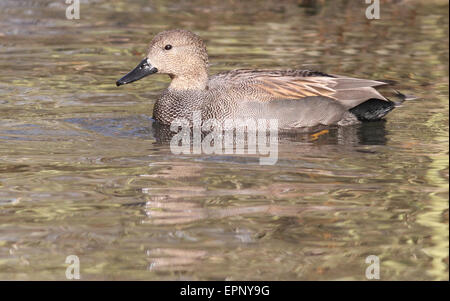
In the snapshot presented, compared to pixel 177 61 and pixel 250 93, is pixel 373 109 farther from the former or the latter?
pixel 177 61

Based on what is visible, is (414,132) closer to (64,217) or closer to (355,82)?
(355,82)

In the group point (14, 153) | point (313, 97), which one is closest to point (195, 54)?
point (313, 97)

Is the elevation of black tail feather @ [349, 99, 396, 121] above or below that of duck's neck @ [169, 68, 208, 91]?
below

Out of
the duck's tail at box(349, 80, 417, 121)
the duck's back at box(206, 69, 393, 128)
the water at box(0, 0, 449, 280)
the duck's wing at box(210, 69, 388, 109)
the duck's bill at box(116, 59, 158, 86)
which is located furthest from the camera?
the duck's tail at box(349, 80, 417, 121)

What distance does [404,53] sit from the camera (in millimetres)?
Answer: 11734

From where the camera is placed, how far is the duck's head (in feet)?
28.7

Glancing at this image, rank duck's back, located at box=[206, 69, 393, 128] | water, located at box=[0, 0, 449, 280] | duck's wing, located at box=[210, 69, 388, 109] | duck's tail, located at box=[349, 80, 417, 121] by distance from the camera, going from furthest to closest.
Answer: duck's tail, located at box=[349, 80, 417, 121]
duck's wing, located at box=[210, 69, 388, 109]
duck's back, located at box=[206, 69, 393, 128]
water, located at box=[0, 0, 449, 280]

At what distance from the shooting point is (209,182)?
6652 mm

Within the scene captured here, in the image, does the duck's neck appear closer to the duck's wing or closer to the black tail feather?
the duck's wing

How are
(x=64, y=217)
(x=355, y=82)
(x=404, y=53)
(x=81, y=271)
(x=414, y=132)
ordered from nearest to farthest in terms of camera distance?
(x=81, y=271) < (x=64, y=217) < (x=414, y=132) < (x=355, y=82) < (x=404, y=53)

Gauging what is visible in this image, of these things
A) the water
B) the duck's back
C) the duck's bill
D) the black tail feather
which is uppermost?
the duck's bill

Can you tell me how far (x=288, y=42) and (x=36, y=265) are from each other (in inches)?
305

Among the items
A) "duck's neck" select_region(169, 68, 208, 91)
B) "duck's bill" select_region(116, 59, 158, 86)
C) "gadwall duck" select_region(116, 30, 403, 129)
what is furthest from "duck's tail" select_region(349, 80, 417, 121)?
"duck's bill" select_region(116, 59, 158, 86)

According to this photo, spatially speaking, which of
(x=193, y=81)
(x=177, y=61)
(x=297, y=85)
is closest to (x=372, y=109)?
(x=297, y=85)
